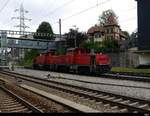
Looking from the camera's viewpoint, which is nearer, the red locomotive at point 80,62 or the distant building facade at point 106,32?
the red locomotive at point 80,62

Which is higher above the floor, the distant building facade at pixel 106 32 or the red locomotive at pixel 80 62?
the distant building facade at pixel 106 32

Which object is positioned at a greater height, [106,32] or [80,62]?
[106,32]

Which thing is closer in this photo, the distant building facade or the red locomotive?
the red locomotive

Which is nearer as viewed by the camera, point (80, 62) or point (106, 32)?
point (80, 62)

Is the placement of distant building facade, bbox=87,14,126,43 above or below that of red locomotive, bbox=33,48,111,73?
above

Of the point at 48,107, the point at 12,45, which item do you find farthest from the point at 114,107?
the point at 12,45

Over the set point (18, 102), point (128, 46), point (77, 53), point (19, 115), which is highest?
point (128, 46)

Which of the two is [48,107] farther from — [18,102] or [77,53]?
[77,53]

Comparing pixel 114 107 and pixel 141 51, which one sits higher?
pixel 141 51

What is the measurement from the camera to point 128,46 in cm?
3900

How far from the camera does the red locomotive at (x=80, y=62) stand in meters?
18.4

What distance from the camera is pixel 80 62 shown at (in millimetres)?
19969

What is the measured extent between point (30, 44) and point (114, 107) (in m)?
48.8

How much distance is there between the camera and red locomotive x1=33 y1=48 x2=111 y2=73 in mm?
18391
